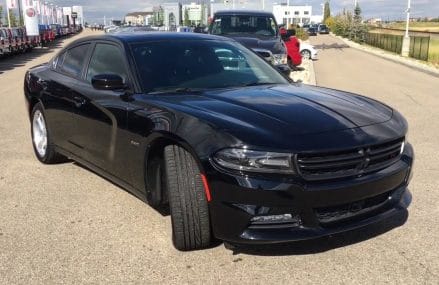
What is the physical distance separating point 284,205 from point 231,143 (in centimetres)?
51

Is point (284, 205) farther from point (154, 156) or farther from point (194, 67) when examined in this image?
point (194, 67)

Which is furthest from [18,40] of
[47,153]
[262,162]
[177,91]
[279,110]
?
[262,162]

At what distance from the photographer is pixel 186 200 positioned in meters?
3.66

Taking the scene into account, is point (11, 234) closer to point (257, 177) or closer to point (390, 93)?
point (257, 177)

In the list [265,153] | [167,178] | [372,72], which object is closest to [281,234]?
[265,153]

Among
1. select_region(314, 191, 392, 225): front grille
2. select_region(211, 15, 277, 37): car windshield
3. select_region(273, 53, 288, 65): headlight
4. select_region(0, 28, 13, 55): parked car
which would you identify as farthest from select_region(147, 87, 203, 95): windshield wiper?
select_region(0, 28, 13, 55): parked car

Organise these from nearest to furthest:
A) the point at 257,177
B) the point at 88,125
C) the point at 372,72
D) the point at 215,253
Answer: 1. the point at 257,177
2. the point at 215,253
3. the point at 88,125
4. the point at 372,72

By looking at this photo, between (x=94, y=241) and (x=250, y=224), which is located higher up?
(x=250, y=224)

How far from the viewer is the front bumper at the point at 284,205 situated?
3.35 m

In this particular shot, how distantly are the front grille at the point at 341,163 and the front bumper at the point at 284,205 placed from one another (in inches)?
1.8

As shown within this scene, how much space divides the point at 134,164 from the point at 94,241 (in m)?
0.67

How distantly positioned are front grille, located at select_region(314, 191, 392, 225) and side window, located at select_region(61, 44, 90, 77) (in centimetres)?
303

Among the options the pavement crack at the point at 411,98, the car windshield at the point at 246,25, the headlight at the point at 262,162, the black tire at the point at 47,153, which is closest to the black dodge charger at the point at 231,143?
the headlight at the point at 262,162

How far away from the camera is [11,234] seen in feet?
14.3
